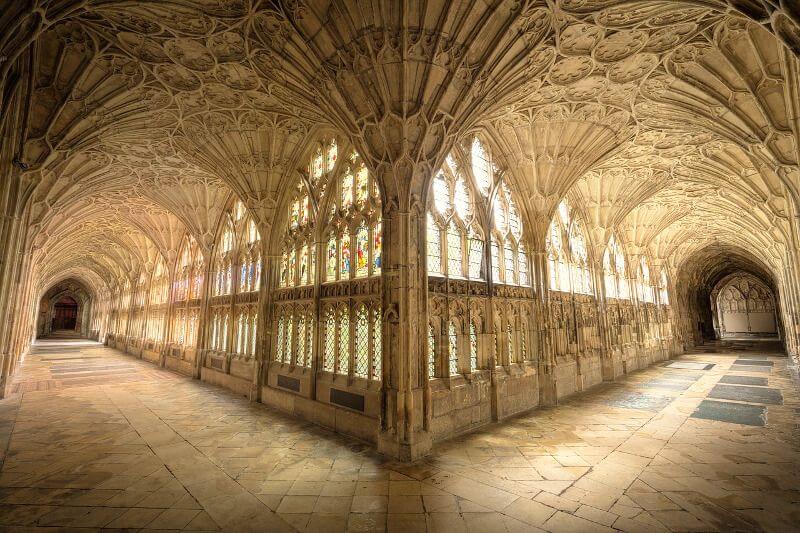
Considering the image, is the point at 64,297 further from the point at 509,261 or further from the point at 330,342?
the point at 509,261

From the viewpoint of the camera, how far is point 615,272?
17.8 meters

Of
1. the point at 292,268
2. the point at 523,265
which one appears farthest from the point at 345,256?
the point at 523,265

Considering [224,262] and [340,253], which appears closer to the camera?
[340,253]

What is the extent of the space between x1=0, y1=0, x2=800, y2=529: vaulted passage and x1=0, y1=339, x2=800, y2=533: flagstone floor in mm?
976

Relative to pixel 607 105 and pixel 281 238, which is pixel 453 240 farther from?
pixel 281 238

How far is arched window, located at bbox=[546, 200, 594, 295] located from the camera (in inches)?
521

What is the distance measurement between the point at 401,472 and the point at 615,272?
1640cm

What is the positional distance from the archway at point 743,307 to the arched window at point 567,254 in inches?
1482

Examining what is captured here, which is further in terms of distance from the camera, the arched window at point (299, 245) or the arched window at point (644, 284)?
the arched window at point (644, 284)

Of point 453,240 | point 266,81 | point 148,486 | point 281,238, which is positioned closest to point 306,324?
point 281,238

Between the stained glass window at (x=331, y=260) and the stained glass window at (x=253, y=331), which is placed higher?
the stained glass window at (x=331, y=260)

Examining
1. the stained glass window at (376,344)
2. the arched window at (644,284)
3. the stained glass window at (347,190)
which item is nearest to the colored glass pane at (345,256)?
the stained glass window at (347,190)

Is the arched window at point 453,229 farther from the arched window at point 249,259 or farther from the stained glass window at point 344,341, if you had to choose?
the arched window at point 249,259

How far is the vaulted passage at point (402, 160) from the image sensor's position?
676 cm
